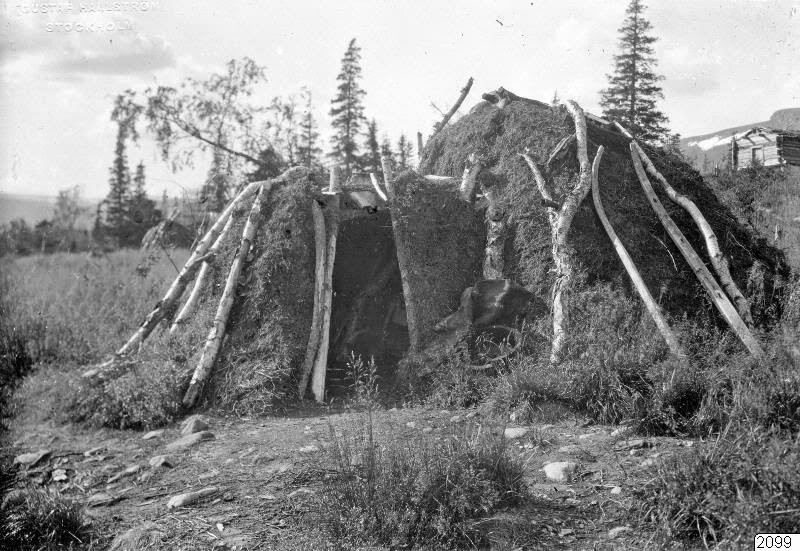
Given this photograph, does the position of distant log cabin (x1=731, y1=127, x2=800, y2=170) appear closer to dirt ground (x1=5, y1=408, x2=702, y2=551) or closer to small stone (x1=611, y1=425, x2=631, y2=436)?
small stone (x1=611, y1=425, x2=631, y2=436)

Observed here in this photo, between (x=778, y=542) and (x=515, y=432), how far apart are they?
2322 millimetres

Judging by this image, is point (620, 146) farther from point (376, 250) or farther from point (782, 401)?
point (782, 401)

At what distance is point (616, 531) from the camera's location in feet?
12.1

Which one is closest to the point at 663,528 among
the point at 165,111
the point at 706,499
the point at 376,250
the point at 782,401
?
the point at 706,499

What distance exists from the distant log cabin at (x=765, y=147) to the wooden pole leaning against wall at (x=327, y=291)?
1304 centimetres

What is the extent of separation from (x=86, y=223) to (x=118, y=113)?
19429mm

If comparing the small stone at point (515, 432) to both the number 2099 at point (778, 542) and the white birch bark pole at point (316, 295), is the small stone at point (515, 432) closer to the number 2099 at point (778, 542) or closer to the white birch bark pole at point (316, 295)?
the number 2099 at point (778, 542)

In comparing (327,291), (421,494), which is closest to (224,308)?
(327,291)

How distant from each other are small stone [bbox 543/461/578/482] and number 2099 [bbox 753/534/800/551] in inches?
54.0

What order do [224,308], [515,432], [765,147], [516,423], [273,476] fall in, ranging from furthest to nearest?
[765,147], [224,308], [516,423], [515,432], [273,476]

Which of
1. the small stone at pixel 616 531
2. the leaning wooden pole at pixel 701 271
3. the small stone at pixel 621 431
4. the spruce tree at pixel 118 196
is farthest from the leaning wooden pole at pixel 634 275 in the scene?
the spruce tree at pixel 118 196

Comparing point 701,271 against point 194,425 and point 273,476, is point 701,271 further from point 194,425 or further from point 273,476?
point 194,425

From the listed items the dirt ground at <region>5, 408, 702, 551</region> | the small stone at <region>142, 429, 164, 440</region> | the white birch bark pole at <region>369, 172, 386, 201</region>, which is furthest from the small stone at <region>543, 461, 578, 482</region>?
the white birch bark pole at <region>369, 172, 386, 201</region>

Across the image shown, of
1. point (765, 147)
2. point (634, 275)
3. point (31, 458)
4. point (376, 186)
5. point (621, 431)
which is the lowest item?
point (31, 458)
